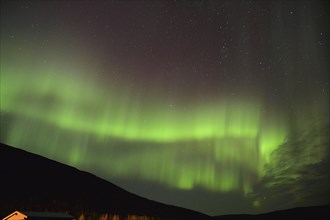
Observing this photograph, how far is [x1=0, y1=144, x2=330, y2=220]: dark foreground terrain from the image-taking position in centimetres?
8925

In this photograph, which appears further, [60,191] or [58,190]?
[58,190]

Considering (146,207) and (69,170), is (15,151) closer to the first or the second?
(69,170)

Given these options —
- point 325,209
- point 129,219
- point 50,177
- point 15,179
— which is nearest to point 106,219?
point 129,219

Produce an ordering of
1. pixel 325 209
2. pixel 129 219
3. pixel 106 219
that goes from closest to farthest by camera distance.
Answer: pixel 106 219 → pixel 129 219 → pixel 325 209

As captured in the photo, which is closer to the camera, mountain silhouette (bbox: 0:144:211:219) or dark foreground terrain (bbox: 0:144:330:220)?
dark foreground terrain (bbox: 0:144:330:220)

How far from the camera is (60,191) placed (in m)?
111

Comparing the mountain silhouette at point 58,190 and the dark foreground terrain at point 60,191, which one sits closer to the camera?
the dark foreground terrain at point 60,191

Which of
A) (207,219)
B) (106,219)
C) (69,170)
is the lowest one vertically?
(106,219)

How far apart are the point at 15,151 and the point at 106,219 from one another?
65756 mm

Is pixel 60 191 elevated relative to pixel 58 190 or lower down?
lower down

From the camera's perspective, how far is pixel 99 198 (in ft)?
410

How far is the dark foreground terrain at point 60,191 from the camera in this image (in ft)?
293

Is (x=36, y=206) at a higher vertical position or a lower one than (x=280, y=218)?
lower

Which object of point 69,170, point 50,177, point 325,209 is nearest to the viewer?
point 50,177
